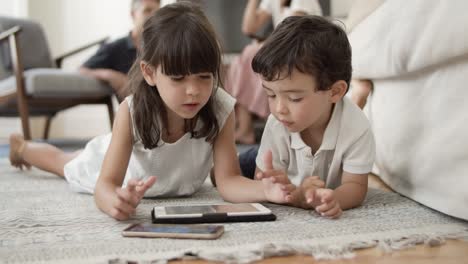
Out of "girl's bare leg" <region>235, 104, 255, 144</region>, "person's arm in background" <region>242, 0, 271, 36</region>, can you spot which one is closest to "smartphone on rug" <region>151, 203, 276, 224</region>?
"girl's bare leg" <region>235, 104, 255, 144</region>

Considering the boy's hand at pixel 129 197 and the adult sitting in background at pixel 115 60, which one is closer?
the boy's hand at pixel 129 197

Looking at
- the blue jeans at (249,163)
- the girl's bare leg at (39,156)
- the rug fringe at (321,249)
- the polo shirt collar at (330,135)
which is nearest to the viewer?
the rug fringe at (321,249)

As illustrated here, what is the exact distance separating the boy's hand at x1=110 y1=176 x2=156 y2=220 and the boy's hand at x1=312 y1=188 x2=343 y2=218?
0.27 metres

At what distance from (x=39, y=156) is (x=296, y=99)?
0.94 metres

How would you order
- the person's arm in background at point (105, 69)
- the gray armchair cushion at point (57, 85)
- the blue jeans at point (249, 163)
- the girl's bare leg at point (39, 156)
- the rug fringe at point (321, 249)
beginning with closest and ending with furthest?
the rug fringe at point (321, 249) < the blue jeans at point (249, 163) < the girl's bare leg at point (39, 156) < the gray armchair cushion at point (57, 85) < the person's arm in background at point (105, 69)

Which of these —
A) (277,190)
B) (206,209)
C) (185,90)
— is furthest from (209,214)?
(185,90)

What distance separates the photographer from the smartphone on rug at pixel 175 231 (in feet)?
2.59

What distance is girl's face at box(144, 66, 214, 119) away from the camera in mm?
1001

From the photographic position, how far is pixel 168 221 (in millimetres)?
876

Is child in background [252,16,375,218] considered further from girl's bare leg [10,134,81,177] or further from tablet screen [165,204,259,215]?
girl's bare leg [10,134,81,177]

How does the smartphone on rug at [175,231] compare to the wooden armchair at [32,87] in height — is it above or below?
above

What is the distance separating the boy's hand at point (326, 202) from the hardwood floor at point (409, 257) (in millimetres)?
148

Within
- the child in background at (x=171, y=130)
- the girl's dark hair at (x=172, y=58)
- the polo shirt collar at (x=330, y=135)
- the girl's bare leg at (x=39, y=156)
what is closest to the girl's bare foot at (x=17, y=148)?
the girl's bare leg at (x=39, y=156)

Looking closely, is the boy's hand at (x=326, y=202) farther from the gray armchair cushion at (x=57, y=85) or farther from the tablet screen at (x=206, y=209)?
the gray armchair cushion at (x=57, y=85)
